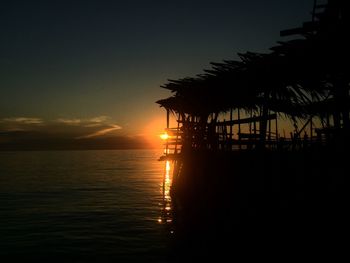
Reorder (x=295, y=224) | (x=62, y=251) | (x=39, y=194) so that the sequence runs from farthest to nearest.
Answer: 1. (x=39, y=194)
2. (x=62, y=251)
3. (x=295, y=224)

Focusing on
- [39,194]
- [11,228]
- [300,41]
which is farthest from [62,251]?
[39,194]

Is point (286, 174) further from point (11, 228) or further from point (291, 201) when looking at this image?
point (11, 228)

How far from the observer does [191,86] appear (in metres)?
16.7

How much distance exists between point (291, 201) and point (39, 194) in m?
32.0

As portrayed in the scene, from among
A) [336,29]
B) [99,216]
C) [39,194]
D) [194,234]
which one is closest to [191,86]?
[194,234]

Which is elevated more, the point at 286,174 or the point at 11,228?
the point at 286,174

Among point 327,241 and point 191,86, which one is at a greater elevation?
point 191,86

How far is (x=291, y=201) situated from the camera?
9.74m

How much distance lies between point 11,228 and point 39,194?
17.4 meters

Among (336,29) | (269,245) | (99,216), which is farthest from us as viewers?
Result: (99,216)

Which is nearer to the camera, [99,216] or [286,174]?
[286,174]

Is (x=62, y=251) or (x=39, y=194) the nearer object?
(x=62, y=251)

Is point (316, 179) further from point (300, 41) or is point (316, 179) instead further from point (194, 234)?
point (194, 234)

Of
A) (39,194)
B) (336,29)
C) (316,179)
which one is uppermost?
(336,29)
